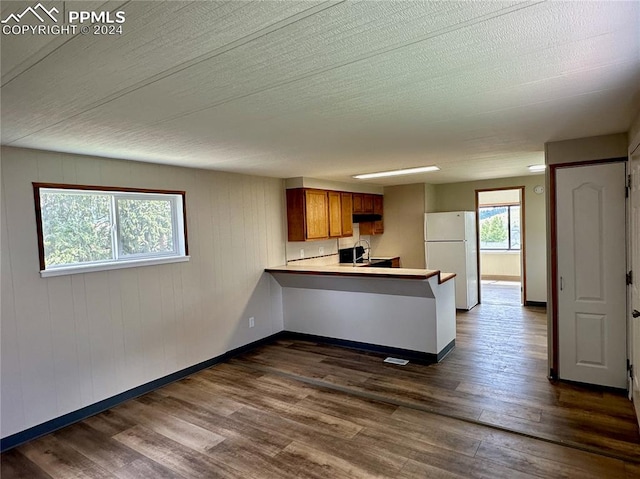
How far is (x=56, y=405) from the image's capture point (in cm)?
308

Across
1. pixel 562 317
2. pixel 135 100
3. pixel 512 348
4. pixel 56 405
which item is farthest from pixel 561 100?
pixel 56 405

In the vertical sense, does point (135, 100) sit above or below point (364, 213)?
above

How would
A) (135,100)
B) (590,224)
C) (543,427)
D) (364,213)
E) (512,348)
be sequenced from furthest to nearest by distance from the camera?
(364,213) → (512,348) → (590,224) → (543,427) → (135,100)

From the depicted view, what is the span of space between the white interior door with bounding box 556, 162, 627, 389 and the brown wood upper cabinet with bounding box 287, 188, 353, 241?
295 centimetres

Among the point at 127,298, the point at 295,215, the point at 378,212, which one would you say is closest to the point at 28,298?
the point at 127,298

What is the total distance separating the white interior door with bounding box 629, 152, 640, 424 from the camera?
2.67m

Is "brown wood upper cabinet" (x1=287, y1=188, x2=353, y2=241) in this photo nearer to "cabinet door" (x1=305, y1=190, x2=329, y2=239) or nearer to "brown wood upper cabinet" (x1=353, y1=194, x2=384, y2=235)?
"cabinet door" (x1=305, y1=190, x2=329, y2=239)

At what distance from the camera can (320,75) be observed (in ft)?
5.67

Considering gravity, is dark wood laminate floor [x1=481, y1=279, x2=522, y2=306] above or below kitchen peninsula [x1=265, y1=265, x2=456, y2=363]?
below

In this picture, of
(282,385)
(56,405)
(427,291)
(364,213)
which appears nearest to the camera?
(56,405)

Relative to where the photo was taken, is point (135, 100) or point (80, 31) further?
point (135, 100)

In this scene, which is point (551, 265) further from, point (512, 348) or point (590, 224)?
point (512, 348)

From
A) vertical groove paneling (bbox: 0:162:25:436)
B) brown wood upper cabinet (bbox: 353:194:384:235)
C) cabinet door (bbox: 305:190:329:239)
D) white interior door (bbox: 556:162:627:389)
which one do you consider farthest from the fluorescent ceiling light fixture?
vertical groove paneling (bbox: 0:162:25:436)

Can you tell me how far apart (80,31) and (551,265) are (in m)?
3.80
